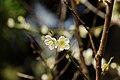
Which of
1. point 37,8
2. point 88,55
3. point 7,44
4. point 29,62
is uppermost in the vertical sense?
point 88,55

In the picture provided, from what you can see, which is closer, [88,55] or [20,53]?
[88,55]

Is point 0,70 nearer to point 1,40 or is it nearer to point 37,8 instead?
point 1,40

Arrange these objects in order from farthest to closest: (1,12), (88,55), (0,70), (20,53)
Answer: (20,53) < (0,70) < (1,12) < (88,55)

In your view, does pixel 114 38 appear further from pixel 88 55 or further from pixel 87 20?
pixel 88 55

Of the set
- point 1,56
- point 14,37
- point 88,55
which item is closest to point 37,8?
point 14,37

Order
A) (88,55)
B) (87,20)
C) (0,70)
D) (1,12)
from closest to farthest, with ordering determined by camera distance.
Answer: (88,55) → (87,20) → (1,12) → (0,70)

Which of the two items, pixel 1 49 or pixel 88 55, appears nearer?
pixel 88 55

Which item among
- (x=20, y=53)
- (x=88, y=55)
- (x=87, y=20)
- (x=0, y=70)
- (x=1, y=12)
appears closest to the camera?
(x=88, y=55)

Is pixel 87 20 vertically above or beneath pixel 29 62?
above

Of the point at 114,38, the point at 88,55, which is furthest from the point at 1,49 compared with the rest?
the point at 88,55
